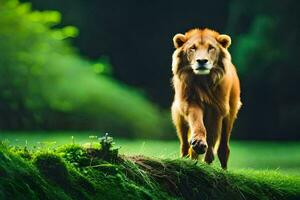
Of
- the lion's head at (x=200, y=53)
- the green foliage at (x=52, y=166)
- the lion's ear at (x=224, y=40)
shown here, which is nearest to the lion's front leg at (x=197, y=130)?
the lion's head at (x=200, y=53)

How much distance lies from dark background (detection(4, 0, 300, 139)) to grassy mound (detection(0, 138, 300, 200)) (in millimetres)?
11616

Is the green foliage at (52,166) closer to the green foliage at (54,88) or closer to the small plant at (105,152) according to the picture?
the small plant at (105,152)

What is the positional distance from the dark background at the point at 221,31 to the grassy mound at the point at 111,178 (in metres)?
11.6

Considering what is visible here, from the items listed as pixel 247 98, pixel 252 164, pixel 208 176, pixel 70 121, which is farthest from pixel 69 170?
pixel 247 98

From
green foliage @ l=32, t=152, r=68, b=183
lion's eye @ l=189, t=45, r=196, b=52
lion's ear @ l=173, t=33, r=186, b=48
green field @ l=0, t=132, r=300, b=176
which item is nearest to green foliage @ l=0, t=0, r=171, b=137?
green field @ l=0, t=132, r=300, b=176

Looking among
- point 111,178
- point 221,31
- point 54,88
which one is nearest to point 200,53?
point 111,178

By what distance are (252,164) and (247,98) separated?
7.69 meters

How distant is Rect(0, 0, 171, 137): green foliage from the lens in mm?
17219

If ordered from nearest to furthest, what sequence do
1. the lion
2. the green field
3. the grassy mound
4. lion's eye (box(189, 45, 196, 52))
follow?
the grassy mound → the lion → lion's eye (box(189, 45, 196, 52)) → the green field

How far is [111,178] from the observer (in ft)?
16.9

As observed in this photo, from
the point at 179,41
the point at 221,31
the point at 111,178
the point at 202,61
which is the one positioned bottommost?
the point at 111,178

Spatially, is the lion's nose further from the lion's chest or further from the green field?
the green field

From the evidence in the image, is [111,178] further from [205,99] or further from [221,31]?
[221,31]

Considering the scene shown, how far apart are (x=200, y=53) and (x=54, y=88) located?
1154 centimetres
